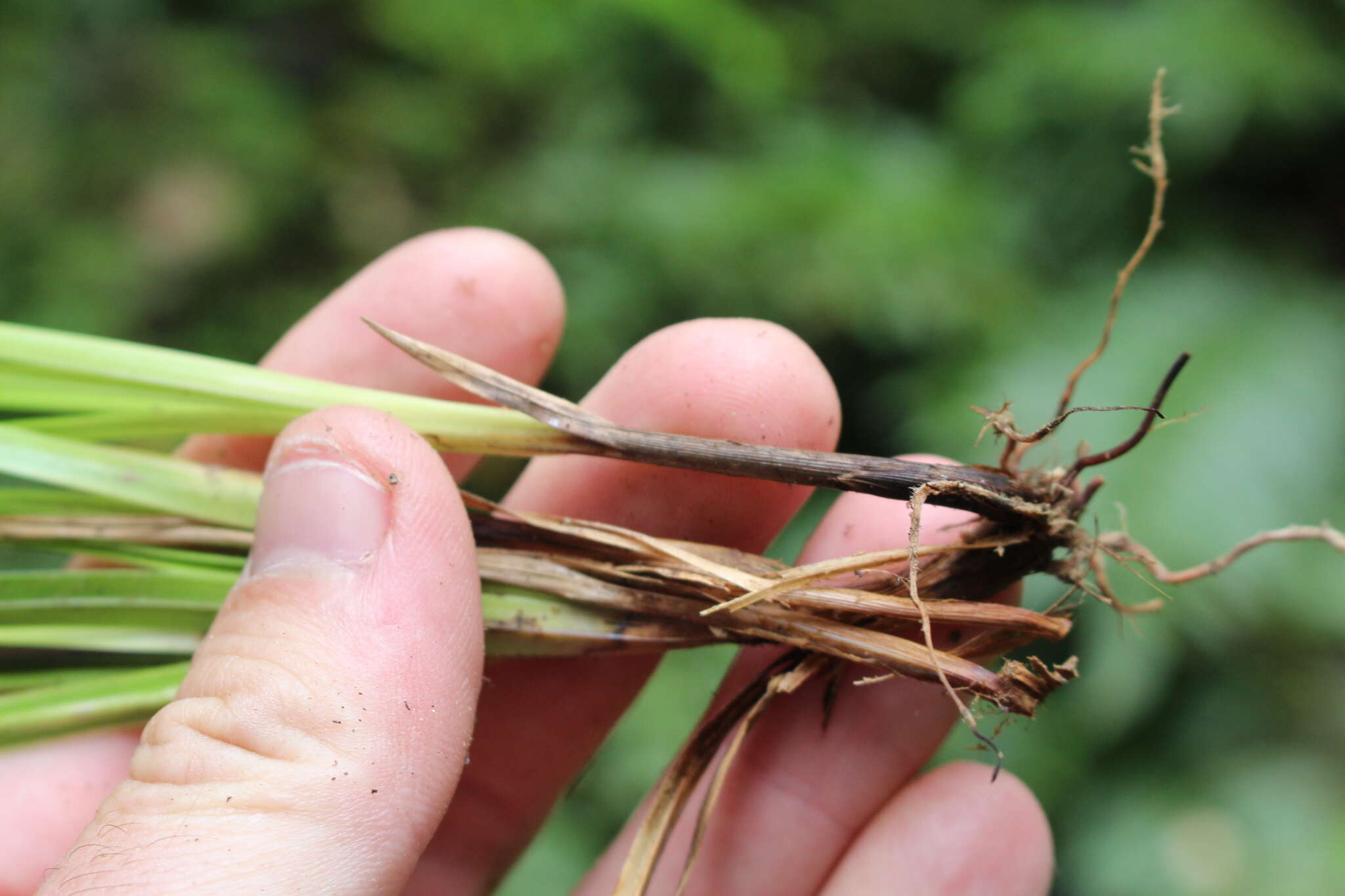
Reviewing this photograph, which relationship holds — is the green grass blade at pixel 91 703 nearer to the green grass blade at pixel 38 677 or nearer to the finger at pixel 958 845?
the green grass blade at pixel 38 677

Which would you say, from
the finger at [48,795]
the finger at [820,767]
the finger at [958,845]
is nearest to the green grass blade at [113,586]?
the finger at [48,795]

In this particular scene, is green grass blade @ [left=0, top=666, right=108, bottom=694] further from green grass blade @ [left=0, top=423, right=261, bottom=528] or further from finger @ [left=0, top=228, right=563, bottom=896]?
finger @ [left=0, top=228, right=563, bottom=896]

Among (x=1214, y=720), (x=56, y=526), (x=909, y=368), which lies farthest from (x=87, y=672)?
(x=1214, y=720)

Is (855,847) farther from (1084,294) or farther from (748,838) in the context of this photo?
(1084,294)

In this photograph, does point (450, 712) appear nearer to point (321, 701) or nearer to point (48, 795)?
point (321, 701)

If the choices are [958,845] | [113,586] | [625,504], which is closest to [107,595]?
[113,586]
